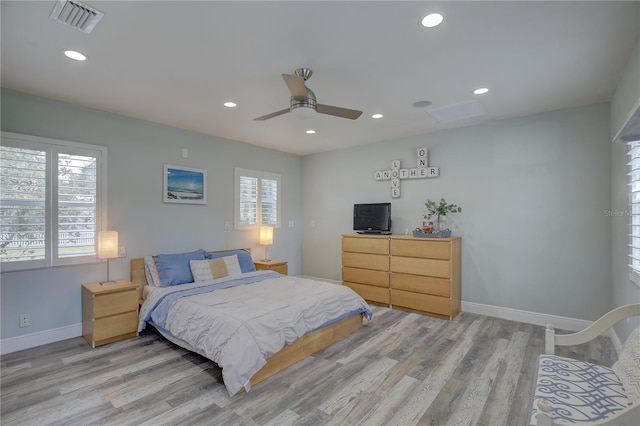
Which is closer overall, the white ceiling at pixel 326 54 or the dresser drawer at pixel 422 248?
the white ceiling at pixel 326 54

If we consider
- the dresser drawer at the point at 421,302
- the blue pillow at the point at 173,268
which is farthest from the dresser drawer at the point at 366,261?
the blue pillow at the point at 173,268

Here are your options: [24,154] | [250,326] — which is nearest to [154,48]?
[24,154]

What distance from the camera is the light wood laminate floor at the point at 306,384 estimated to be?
7.07 ft

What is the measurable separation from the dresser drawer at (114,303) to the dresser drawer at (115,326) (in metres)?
0.05

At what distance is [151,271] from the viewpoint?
3992mm

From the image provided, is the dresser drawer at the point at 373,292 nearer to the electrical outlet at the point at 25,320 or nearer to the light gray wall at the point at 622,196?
the light gray wall at the point at 622,196

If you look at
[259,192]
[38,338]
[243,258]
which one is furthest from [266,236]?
[38,338]

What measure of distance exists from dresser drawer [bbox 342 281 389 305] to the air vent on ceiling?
14.4ft

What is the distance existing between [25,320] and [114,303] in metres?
0.87

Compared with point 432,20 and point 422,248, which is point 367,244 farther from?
point 432,20

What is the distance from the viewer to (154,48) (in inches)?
94.1

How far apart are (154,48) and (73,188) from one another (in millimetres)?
2158

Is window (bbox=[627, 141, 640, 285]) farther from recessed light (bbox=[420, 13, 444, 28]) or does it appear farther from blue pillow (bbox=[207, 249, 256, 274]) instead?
blue pillow (bbox=[207, 249, 256, 274])

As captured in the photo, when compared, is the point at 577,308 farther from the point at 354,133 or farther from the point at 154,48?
the point at 154,48
